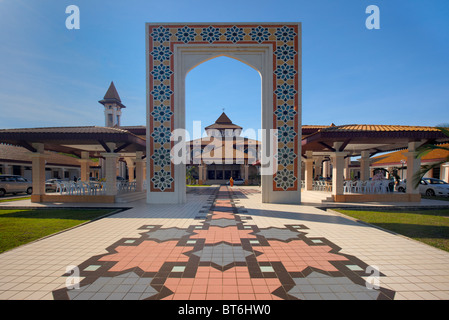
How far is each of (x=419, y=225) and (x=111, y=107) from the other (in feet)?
120

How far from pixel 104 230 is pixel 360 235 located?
21.2 feet

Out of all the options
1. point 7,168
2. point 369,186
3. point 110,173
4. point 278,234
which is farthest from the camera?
point 7,168

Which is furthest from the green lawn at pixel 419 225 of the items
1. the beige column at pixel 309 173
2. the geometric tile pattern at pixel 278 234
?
the beige column at pixel 309 173

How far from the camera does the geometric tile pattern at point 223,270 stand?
2727 millimetres

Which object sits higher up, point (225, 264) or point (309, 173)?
point (309, 173)

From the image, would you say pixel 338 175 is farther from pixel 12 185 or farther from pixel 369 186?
pixel 12 185

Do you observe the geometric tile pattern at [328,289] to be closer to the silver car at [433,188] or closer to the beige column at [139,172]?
the beige column at [139,172]

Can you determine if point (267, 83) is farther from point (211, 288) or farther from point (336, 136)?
point (211, 288)

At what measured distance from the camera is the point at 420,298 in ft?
8.73

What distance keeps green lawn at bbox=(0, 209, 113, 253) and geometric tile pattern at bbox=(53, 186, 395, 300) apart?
2226 millimetres

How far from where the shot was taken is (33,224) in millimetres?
6172

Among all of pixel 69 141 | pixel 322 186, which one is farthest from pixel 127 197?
pixel 322 186

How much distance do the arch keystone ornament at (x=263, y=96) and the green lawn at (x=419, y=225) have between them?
3576 millimetres
